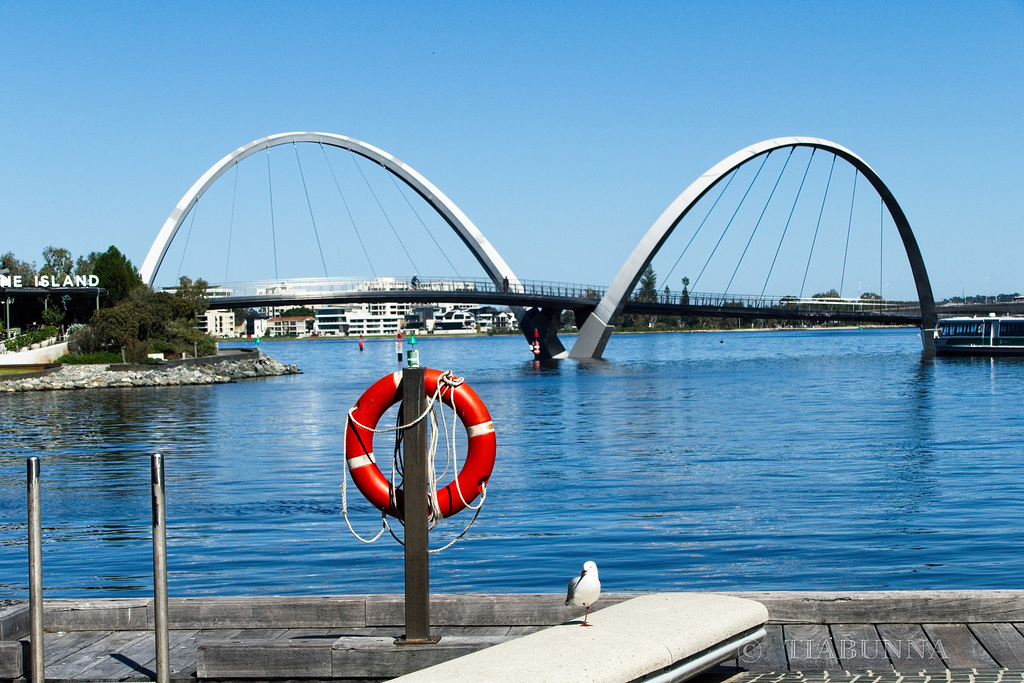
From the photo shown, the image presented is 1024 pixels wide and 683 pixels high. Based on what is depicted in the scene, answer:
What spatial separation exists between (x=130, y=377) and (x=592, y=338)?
34503 mm

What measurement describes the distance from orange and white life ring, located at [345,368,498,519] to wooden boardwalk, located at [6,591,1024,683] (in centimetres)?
65

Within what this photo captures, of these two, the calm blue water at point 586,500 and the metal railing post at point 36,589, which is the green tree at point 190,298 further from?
the metal railing post at point 36,589

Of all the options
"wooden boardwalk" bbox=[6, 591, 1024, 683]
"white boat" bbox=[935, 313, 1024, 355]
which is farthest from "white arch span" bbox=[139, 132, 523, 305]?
"wooden boardwalk" bbox=[6, 591, 1024, 683]

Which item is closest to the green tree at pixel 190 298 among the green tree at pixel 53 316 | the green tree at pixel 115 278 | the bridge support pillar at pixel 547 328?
the green tree at pixel 115 278

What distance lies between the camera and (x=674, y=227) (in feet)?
228

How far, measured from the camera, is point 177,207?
73875 millimetres

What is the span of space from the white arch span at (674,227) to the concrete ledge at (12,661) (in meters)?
63.9

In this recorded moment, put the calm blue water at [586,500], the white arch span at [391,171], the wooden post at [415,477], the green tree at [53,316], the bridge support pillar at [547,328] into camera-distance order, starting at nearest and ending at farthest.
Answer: the wooden post at [415,477] → the calm blue water at [586,500] → the green tree at [53,316] → the white arch span at [391,171] → the bridge support pillar at [547,328]

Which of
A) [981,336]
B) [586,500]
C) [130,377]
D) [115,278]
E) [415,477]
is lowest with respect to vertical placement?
[586,500]

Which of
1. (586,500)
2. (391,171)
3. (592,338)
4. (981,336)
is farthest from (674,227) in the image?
(586,500)

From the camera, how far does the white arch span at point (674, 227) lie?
222 feet

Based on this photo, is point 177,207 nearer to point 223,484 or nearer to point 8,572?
point 223,484

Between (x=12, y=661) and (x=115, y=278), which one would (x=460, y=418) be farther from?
(x=115, y=278)

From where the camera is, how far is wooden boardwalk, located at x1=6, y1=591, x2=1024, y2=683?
19.2 ft
